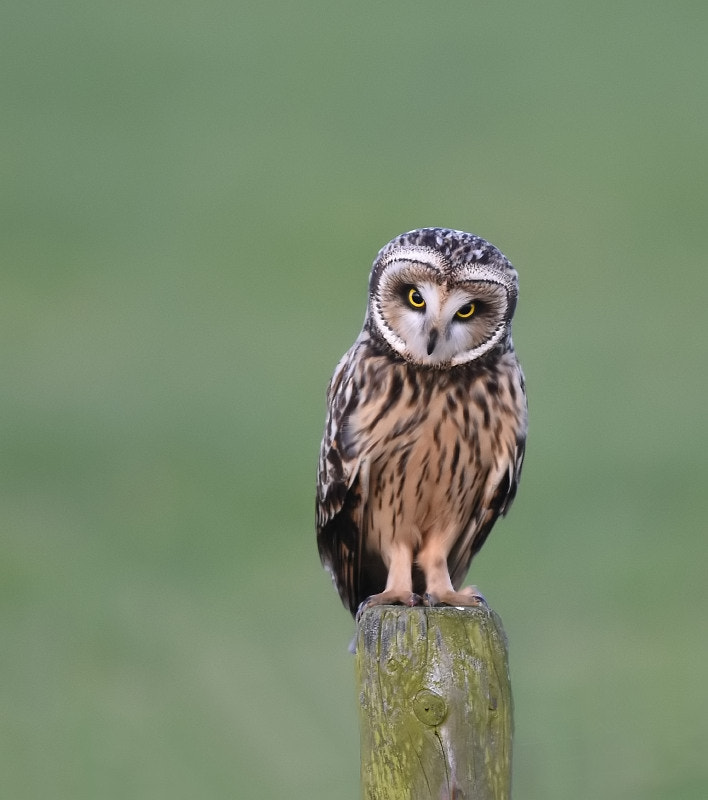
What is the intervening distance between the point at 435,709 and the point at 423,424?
1.43 m

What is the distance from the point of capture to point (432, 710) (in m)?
2.93

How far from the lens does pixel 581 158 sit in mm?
20266

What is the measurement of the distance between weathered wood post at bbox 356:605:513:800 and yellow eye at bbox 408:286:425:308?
3.82 ft

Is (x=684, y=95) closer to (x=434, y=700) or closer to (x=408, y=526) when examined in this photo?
(x=408, y=526)

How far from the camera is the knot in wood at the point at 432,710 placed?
2.92m

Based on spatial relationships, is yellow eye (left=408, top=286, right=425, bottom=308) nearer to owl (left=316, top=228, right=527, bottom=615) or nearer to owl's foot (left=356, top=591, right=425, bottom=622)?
owl (left=316, top=228, right=527, bottom=615)

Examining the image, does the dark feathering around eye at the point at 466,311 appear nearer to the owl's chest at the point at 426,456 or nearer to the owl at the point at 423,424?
the owl at the point at 423,424

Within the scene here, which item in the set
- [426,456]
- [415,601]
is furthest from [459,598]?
[426,456]

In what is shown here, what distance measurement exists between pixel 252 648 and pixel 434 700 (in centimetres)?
685

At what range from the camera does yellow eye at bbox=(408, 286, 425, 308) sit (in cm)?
396

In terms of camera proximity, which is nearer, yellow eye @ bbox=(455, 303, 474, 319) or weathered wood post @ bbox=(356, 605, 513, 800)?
weathered wood post @ bbox=(356, 605, 513, 800)

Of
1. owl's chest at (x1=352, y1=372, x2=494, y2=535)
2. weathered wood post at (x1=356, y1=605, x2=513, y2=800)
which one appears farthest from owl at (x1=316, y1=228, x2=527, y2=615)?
weathered wood post at (x1=356, y1=605, x2=513, y2=800)

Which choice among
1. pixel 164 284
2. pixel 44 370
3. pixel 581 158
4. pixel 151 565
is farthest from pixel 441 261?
pixel 581 158

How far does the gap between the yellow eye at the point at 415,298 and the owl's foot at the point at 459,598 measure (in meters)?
0.81
